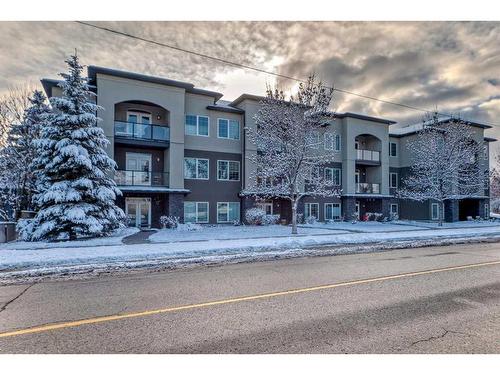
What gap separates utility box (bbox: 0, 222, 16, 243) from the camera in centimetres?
1518

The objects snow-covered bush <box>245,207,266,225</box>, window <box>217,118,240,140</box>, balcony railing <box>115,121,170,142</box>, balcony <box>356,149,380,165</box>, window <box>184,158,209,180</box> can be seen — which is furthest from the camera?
balcony <box>356,149,380,165</box>

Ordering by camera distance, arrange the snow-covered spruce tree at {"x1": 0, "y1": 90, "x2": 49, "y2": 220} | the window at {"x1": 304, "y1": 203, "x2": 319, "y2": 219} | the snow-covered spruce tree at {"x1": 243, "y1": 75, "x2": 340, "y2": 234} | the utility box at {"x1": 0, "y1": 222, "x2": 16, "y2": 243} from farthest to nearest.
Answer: the window at {"x1": 304, "y1": 203, "x2": 319, "y2": 219} < the snow-covered spruce tree at {"x1": 243, "y1": 75, "x2": 340, "y2": 234} < the snow-covered spruce tree at {"x1": 0, "y1": 90, "x2": 49, "y2": 220} < the utility box at {"x1": 0, "y1": 222, "x2": 16, "y2": 243}

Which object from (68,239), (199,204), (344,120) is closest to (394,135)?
(344,120)

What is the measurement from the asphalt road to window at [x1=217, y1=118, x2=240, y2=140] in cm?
1785

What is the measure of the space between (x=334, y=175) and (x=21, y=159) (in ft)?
79.5

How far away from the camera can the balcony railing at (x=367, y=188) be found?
104 feet

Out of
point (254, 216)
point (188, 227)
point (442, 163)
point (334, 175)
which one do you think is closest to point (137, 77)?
point (188, 227)

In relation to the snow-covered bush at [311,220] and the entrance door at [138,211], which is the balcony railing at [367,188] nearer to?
the snow-covered bush at [311,220]

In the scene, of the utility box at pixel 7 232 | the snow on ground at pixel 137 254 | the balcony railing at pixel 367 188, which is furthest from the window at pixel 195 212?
the balcony railing at pixel 367 188

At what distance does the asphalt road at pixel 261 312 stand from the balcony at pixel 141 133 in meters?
→ 15.0

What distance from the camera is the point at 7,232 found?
1556cm

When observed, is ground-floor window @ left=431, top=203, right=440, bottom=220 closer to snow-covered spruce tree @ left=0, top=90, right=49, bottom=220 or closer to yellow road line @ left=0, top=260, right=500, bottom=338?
yellow road line @ left=0, top=260, right=500, bottom=338

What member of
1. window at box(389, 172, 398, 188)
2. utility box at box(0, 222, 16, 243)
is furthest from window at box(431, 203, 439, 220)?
utility box at box(0, 222, 16, 243)

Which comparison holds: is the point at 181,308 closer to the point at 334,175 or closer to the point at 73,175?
the point at 73,175
